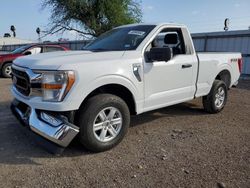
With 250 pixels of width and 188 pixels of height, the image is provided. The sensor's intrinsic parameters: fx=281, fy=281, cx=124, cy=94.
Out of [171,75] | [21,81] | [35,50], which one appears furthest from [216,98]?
Result: [35,50]

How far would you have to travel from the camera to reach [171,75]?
15.9ft

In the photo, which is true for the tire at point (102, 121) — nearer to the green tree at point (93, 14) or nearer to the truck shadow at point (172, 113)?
the truck shadow at point (172, 113)

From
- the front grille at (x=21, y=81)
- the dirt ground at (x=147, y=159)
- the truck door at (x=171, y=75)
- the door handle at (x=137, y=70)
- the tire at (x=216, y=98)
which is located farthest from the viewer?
the tire at (x=216, y=98)

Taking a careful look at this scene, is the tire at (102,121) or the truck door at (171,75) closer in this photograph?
the tire at (102,121)

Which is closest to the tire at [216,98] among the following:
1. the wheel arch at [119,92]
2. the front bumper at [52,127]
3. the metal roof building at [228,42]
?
the wheel arch at [119,92]

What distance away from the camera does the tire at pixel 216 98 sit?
6.02m

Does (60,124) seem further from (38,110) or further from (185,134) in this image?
(185,134)

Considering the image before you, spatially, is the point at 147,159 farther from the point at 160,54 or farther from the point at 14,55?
the point at 14,55

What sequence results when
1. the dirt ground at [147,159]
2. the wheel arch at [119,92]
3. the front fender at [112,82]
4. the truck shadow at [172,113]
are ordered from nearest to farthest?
1. the dirt ground at [147,159]
2. the front fender at [112,82]
3. the wheel arch at [119,92]
4. the truck shadow at [172,113]

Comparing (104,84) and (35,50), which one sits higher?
(104,84)

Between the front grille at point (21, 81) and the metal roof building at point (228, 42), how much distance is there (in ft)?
33.6

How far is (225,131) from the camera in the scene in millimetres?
5031

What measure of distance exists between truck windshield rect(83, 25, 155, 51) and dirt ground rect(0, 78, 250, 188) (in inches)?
58.7

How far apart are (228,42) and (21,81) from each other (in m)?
10.8
